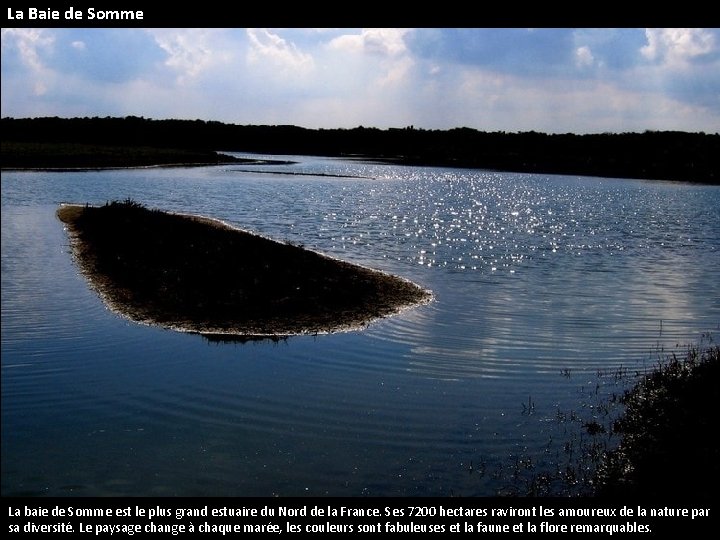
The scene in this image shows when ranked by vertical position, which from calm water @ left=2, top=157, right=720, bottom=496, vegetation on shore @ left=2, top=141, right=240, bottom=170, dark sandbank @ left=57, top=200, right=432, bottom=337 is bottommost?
calm water @ left=2, top=157, right=720, bottom=496

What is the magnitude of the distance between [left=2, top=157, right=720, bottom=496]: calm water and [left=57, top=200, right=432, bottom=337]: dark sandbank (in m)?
0.96

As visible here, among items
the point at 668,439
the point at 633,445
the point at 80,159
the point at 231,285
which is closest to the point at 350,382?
the point at 633,445

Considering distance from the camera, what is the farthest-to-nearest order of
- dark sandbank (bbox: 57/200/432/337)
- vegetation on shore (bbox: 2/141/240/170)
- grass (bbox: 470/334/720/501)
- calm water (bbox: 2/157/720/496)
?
vegetation on shore (bbox: 2/141/240/170) → dark sandbank (bbox: 57/200/432/337) → calm water (bbox: 2/157/720/496) → grass (bbox: 470/334/720/501)

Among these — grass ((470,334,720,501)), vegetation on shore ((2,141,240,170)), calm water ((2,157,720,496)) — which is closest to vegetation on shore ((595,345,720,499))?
grass ((470,334,720,501))

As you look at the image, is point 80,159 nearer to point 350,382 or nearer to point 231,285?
point 231,285

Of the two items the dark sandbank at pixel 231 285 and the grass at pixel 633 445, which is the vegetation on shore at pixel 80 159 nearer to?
the dark sandbank at pixel 231 285

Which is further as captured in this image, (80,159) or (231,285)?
(80,159)

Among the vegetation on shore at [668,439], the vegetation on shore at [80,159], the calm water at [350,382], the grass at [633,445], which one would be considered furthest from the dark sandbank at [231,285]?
the vegetation on shore at [80,159]

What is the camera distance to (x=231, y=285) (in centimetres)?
2384

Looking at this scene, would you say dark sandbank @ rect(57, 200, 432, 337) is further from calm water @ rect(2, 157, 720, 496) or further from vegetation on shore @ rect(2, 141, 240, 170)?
vegetation on shore @ rect(2, 141, 240, 170)

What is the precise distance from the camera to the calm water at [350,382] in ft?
36.4

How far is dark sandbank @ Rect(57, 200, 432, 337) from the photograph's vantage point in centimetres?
2067

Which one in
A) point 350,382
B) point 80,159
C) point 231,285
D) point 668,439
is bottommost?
point 350,382

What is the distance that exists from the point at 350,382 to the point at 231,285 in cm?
945
